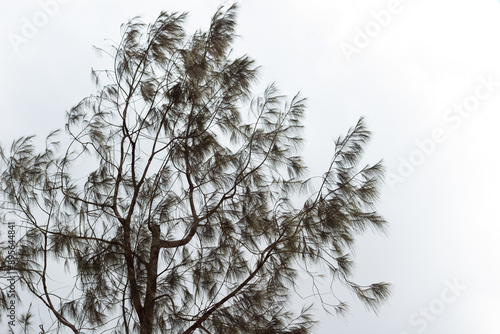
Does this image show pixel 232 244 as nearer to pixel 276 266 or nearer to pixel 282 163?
pixel 276 266

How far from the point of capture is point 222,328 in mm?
3820

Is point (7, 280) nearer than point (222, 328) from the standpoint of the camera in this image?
No

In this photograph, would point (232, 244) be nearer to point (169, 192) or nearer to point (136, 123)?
point (169, 192)

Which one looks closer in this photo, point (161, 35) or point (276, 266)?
point (276, 266)

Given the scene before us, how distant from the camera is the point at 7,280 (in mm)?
4238

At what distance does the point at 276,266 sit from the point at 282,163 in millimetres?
602

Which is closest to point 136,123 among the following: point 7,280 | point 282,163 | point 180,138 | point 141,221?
point 180,138

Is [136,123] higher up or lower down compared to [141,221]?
higher up

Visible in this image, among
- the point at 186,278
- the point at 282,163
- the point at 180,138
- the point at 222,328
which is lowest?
the point at 222,328

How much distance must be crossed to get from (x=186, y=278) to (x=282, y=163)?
850mm

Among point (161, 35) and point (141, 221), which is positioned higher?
point (161, 35)

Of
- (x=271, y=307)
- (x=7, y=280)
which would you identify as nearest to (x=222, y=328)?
(x=271, y=307)

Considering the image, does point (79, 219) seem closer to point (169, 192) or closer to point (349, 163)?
point (169, 192)

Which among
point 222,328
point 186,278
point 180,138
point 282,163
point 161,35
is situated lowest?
point 222,328
